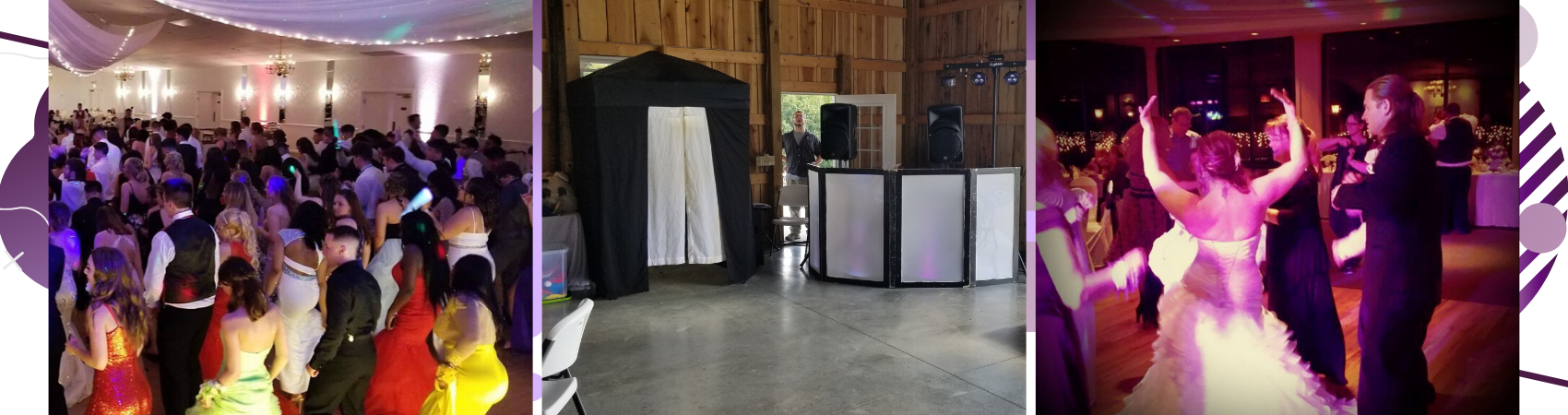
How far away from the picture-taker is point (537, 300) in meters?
2.67

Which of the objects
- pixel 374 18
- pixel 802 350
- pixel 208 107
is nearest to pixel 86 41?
pixel 208 107

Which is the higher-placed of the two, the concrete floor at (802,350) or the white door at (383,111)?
the white door at (383,111)


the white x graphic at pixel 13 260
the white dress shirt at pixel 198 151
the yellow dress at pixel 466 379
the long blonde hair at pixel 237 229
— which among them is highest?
the white dress shirt at pixel 198 151

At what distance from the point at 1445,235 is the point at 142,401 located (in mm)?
3256

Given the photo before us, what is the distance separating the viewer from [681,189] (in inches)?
274

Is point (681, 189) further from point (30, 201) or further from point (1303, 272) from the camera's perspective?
point (1303, 272)

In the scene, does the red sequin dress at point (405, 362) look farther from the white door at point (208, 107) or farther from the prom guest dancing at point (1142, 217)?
the prom guest dancing at point (1142, 217)

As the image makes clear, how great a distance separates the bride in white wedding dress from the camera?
2.25 meters

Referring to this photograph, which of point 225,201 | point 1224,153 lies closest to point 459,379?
point 225,201

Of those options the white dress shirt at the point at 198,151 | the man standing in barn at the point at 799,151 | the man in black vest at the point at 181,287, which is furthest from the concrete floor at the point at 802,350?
the man standing in barn at the point at 799,151

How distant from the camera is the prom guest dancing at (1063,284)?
2.48m

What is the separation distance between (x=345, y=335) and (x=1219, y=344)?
7.64 feet

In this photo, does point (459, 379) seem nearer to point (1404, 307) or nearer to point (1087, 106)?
point (1087, 106)

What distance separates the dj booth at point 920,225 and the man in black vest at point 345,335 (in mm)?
4782
